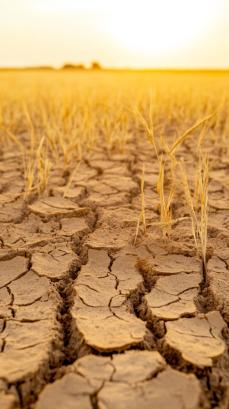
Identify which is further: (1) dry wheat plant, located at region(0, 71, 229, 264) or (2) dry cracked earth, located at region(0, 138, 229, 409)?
(1) dry wheat plant, located at region(0, 71, 229, 264)

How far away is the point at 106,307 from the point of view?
1414 millimetres

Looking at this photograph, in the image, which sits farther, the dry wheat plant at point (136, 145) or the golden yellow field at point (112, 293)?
the dry wheat plant at point (136, 145)

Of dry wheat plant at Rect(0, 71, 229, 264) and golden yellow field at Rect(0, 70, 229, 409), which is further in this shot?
dry wheat plant at Rect(0, 71, 229, 264)

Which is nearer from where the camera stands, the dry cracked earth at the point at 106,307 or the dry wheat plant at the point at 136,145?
the dry cracked earth at the point at 106,307

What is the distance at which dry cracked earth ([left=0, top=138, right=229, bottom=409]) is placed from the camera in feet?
3.46

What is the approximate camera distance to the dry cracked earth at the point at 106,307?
1055mm

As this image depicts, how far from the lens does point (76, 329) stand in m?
1.28

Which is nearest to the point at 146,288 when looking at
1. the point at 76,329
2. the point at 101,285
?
the point at 101,285

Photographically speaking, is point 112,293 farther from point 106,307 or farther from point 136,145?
point 136,145

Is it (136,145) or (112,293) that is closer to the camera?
(112,293)

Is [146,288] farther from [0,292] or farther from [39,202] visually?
[39,202]

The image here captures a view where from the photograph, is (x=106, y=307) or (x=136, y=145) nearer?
(x=106, y=307)

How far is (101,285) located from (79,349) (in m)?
0.36

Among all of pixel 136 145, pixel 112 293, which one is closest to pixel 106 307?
pixel 112 293
